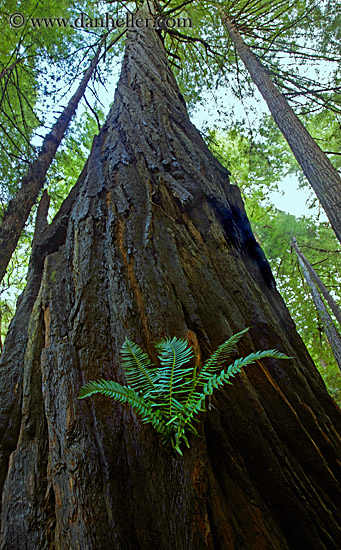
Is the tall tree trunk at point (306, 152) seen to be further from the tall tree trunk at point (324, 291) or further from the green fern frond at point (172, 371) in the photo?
the tall tree trunk at point (324, 291)

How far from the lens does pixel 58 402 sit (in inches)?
49.6

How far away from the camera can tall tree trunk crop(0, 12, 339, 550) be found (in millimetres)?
988

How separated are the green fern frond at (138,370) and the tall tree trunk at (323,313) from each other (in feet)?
28.4

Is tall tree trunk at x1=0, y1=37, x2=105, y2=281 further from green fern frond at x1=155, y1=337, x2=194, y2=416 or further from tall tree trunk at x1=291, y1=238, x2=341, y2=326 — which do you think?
tall tree trunk at x1=291, y1=238, x2=341, y2=326

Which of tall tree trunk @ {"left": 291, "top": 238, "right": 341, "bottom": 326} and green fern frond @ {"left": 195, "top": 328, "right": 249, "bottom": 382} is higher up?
tall tree trunk @ {"left": 291, "top": 238, "right": 341, "bottom": 326}

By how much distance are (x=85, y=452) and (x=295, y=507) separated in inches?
34.6

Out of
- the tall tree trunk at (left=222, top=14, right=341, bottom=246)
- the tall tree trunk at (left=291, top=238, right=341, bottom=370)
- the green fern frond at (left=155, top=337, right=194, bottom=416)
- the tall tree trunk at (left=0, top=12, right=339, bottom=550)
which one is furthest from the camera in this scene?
the tall tree trunk at (left=291, top=238, right=341, bottom=370)

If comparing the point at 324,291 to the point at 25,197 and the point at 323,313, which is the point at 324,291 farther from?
the point at 25,197

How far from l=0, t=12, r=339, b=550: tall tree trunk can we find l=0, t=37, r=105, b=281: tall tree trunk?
2.09 metres

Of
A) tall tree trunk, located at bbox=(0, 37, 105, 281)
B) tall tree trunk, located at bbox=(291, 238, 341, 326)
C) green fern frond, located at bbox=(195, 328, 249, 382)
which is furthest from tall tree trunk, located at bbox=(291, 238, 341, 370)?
tall tree trunk, located at bbox=(0, 37, 105, 281)

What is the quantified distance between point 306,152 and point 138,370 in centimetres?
527

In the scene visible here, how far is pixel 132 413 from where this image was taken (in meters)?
1.20

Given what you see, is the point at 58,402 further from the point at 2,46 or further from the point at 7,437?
the point at 2,46

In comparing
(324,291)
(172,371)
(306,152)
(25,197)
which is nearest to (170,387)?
(172,371)
